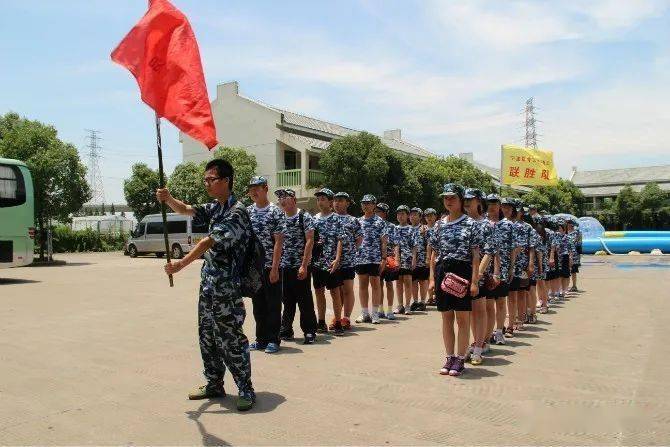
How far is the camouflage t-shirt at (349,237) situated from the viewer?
8.72m

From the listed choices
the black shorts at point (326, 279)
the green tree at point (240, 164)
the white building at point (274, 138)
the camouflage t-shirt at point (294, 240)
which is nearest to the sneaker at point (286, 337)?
the black shorts at point (326, 279)

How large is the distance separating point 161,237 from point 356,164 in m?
10.6

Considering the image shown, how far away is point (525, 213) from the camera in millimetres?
9586

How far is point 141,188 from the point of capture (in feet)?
140

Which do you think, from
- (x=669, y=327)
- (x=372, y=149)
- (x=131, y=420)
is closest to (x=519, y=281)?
(x=669, y=327)

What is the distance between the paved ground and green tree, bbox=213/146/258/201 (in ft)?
73.6

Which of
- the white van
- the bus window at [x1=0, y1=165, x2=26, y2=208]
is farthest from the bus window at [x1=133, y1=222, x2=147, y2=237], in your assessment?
the bus window at [x1=0, y1=165, x2=26, y2=208]

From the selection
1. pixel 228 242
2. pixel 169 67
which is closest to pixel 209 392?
pixel 228 242

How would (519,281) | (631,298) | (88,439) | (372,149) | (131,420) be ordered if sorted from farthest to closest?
(372,149), (631,298), (519,281), (131,420), (88,439)

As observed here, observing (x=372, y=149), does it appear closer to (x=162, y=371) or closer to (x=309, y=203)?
(x=309, y=203)

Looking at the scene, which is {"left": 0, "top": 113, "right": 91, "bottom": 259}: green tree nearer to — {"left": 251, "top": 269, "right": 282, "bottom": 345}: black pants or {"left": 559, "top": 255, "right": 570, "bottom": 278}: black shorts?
{"left": 559, "top": 255, "right": 570, "bottom": 278}: black shorts

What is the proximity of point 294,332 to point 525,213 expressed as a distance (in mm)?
4107

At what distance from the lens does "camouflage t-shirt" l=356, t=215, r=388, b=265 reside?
9.43m

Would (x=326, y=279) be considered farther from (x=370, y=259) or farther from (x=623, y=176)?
(x=623, y=176)
